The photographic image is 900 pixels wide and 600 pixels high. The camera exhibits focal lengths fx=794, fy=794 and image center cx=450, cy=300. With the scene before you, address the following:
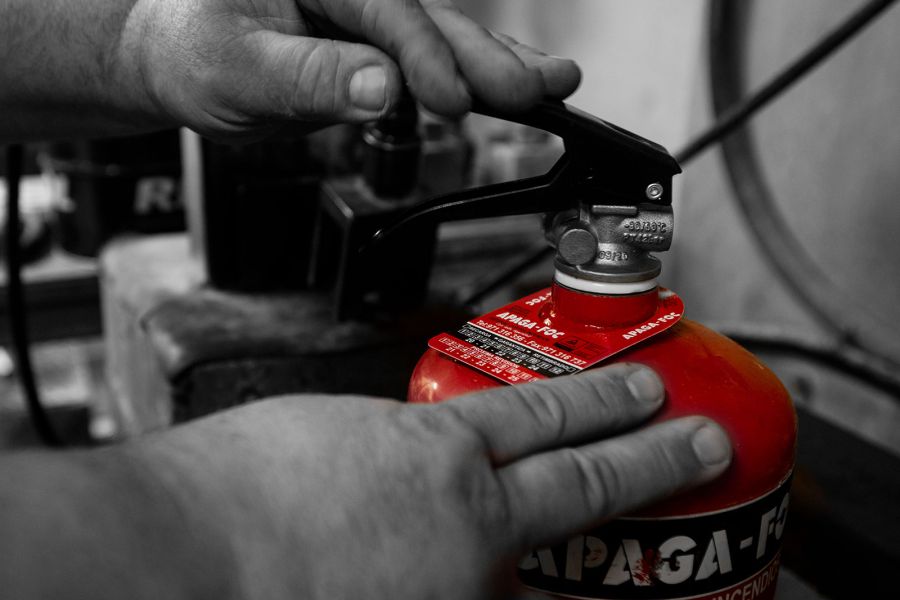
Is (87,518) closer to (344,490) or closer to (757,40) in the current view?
(344,490)

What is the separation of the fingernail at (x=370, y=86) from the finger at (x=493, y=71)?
4 centimetres

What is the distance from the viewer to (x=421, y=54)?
41 centimetres

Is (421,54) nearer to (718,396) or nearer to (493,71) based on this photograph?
(493,71)

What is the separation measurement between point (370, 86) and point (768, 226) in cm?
83

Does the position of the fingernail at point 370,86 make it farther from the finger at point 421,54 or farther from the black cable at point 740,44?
the black cable at point 740,44

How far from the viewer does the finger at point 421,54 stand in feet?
1.32

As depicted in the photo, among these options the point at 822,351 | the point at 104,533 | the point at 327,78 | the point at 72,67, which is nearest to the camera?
the point at 104,533

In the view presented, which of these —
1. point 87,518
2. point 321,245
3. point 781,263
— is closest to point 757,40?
point 781,263

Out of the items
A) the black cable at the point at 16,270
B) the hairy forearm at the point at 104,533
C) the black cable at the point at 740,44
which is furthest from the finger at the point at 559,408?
the black cable at the point at 16,270

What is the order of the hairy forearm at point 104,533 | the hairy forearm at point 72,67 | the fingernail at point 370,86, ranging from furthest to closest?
the hairy forearm at point 72,67 < the fingernail at point 370,86 < the hairy forearm at point 104,533

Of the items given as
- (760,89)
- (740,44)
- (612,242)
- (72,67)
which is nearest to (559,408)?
(612,242)

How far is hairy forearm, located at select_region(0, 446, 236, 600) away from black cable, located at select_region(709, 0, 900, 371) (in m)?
0.93

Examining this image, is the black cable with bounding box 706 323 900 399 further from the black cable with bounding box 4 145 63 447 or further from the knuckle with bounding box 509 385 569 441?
the black cable with bounding box 4 145 63 447

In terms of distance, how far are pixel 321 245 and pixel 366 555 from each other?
43 centimetres
